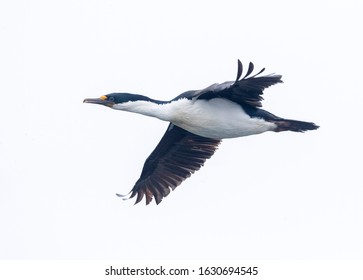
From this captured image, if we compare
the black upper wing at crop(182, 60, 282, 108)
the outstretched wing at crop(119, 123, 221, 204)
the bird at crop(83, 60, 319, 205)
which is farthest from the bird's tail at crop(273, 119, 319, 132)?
the outstretched wing at crop(119, 123, 221, 204)

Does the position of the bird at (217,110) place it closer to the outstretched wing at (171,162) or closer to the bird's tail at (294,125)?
the bird's tail at (294,125)

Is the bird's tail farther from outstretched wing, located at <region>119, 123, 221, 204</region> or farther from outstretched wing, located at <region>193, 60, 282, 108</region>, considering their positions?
outstretched wing, located at <region>119, 123, 221, 204</region>

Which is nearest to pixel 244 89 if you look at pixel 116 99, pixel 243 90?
pixel 243 90

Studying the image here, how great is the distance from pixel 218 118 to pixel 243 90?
0.73 m

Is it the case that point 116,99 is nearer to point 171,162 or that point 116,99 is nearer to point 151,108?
point 151,108

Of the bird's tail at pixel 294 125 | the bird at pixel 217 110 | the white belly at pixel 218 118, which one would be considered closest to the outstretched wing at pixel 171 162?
the bird at pixel 217 110

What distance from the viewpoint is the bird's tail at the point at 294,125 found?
656 inches

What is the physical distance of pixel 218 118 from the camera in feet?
54.6

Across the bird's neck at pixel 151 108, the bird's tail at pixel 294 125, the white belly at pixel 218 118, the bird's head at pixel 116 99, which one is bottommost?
the bird's tail at pixel 294 125

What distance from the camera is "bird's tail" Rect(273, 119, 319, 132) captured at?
54.6ft

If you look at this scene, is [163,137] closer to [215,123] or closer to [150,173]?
[150,173]

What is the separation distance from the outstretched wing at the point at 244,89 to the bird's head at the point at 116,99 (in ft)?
3.57

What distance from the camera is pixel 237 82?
51.9 feet

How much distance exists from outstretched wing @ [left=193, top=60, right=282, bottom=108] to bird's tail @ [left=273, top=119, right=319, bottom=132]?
0.53 metres
